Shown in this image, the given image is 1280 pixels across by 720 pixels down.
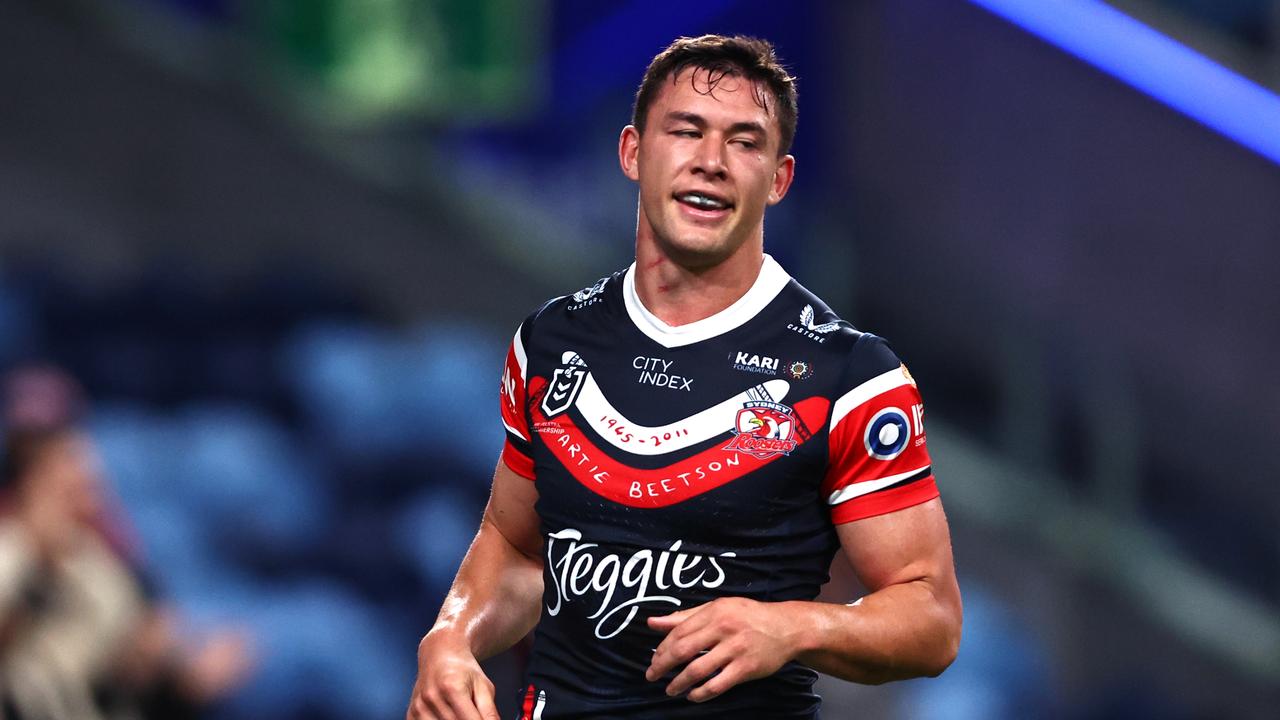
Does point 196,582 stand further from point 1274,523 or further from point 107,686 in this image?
point 1274,523

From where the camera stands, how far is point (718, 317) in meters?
2.30

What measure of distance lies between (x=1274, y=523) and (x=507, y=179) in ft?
13.3

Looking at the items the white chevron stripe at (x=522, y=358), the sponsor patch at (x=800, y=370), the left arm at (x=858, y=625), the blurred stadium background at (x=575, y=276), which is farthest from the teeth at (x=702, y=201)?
the blurred stadium background at (x=575, y=276)

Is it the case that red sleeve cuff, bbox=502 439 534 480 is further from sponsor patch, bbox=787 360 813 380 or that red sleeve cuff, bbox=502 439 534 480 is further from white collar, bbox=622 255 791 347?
sponsor patch, bbox=787 360 813 380

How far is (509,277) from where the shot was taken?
820 cm

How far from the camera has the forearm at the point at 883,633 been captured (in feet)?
6.75

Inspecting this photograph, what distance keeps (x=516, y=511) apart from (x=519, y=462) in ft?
0.26

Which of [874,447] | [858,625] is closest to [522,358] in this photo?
[874,447]

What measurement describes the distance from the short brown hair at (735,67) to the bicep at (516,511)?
21.2 inches

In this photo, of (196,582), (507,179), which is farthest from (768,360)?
(507,179)

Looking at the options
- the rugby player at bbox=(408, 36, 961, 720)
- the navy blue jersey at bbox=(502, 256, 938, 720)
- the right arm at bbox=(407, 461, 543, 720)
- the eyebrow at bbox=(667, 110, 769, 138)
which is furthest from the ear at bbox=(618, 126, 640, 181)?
the right arm at bbox=(407, 461, 543, 720)

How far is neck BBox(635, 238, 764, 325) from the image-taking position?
7.59ft

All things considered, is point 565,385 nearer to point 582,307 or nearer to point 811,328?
point 582,307

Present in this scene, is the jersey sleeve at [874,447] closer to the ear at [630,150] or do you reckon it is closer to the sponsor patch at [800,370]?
the sponsor patch at [800,370]
